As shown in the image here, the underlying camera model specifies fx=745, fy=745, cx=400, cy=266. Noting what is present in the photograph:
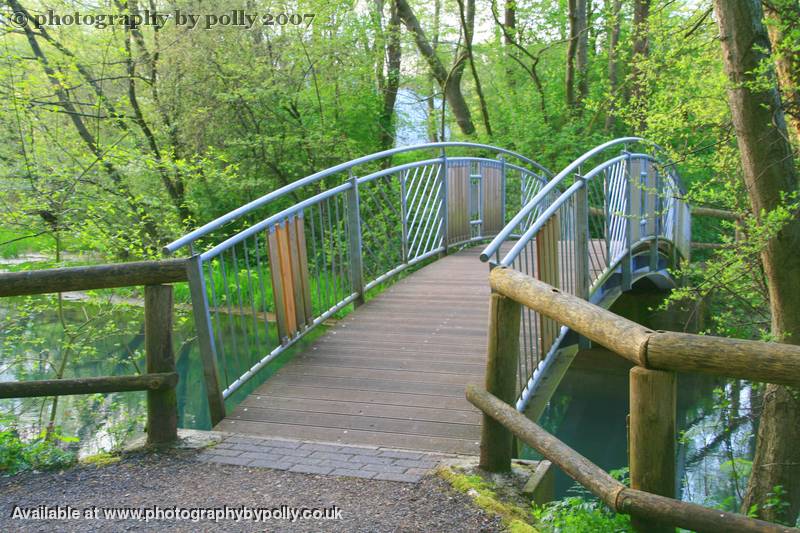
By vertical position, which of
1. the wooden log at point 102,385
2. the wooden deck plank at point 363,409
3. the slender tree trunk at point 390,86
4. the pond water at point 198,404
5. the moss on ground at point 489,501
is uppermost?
the slender tree trunk at point 390,86

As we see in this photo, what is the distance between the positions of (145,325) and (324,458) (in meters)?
1.14

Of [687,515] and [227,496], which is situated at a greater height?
[687,515]

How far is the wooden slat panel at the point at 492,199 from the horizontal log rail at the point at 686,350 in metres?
6.95

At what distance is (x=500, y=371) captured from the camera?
11.3ft

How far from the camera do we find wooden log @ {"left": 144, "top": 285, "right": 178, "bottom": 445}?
390 cm

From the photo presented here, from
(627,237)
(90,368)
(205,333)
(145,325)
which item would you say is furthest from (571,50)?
(145,325)

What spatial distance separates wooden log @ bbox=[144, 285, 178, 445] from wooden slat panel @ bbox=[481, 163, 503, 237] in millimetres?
6411

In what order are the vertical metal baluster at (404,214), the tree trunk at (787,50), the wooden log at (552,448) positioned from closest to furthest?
the wooden log at (552,448) → the tree trunk at (787,50) → the vertical metal baluster at (404,214)

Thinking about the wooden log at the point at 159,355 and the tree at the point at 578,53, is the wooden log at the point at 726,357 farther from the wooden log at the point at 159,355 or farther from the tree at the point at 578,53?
the tree at the point at 578,53

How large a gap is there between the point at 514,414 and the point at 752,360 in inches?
49.7

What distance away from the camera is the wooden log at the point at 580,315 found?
252 cm

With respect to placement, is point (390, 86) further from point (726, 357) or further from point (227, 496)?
point (726, 357)

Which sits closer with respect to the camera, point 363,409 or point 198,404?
point 363,409

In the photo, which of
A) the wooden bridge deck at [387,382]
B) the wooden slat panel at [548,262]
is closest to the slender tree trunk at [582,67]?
the wooden bridge deck at [387,382]
